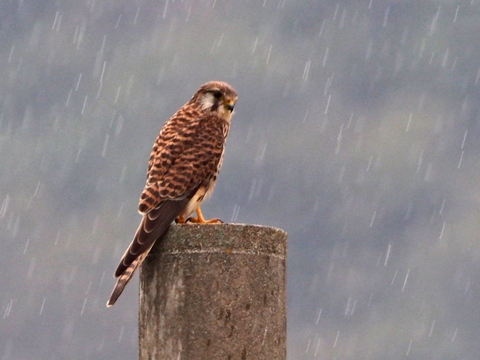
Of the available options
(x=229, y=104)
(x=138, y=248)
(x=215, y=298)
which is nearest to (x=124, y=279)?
(x=138, y=248)

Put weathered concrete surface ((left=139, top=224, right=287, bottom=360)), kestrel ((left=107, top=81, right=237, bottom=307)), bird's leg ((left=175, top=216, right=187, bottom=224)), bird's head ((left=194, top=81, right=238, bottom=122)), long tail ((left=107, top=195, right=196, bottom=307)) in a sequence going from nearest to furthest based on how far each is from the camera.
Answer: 1. weathered concrete surface ((left=139, top=224, right=287, bottom=360))
2. long tail ((left=107, top=195, right=196, bottom=307))
3. kestrel ((left=107, top=81, right=237, bottom=307))
4. bird's leg ((left=175, top=216, right=187, bottom=224))
5. bird's head ((left=194, top=81, right=238, bottom=122))

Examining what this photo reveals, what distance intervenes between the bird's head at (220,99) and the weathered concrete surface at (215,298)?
215 cm

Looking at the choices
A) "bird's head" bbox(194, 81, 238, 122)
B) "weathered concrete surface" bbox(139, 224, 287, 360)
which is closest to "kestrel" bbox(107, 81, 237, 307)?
"bird's head" bbox(194, 81, 238, 122)

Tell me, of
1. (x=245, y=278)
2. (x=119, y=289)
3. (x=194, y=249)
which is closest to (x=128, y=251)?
(x=119, y=289)

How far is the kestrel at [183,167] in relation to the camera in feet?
16.0

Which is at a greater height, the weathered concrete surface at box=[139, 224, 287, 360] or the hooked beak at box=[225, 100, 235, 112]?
the hooked beak at box=[225, 100, 235, 112]

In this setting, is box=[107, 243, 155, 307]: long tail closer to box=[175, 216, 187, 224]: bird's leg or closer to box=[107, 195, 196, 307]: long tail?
box=[107, 195, 196, 307]: long tail

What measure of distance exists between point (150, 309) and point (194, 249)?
1.77 ft

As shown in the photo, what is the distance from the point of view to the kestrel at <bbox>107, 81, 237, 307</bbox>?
4.88 meters

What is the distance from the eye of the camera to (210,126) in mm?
6258

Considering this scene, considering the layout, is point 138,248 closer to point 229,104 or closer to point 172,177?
point 172,177

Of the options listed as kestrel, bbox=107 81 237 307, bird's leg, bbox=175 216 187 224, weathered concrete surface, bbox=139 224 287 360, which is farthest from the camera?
bird's leg, bbox=175 216 187 224

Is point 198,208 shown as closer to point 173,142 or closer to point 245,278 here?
point 173,142

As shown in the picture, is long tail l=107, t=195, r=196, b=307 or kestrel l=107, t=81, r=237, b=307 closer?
long tail l=107, t=195, r=196, b=307
